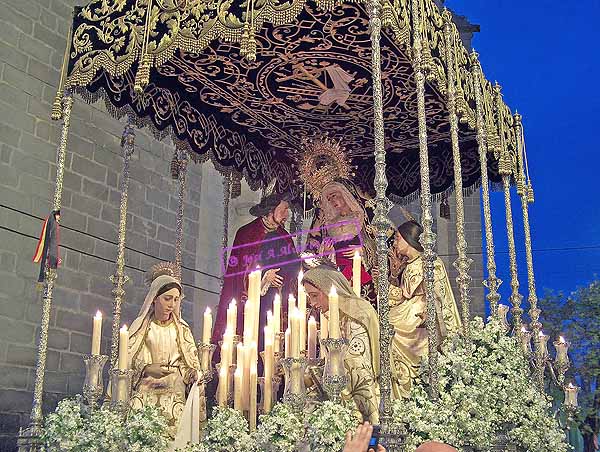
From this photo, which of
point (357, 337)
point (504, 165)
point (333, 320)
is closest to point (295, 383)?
point (333, 320)

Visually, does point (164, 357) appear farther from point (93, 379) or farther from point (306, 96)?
point (306, 96)

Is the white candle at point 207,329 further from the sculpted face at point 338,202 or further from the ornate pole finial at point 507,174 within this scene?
the ornate pole finial at point 507,174

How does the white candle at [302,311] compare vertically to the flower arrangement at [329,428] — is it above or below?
above

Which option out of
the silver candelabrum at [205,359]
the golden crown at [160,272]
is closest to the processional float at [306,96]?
the golden crown at [160,272]

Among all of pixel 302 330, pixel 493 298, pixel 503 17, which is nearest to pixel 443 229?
pixel 493 298

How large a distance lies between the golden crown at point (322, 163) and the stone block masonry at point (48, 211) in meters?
2.51

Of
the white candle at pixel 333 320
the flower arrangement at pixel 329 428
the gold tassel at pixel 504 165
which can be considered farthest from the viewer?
the gold tassel at pixel 504 165

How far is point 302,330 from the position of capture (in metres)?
5.61

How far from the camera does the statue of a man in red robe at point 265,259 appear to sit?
28.9ft

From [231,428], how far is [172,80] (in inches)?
148

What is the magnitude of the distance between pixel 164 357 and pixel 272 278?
84.1 inches

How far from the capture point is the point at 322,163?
29.1 ft

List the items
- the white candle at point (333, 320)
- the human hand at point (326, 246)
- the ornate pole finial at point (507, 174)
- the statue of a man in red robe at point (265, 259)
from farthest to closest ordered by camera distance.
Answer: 1. the statue of a man in red robe at point (265, 259)
2. the human hand at point (326, 246)
3. the ornate pole finial at point (507, 174)
4. the white candle at point (333, 320)

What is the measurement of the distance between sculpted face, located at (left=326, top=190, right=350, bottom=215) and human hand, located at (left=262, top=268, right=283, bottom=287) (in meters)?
1.09
